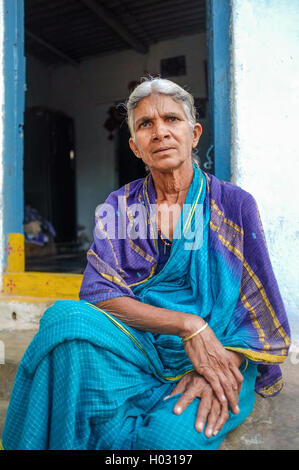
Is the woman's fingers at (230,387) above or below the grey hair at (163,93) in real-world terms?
below

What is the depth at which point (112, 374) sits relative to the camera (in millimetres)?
1236

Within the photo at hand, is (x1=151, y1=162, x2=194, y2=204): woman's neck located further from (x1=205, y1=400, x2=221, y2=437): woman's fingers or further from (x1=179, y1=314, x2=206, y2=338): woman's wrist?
(x1=205, y1=400, x2=221, y2=437): woman's fingers

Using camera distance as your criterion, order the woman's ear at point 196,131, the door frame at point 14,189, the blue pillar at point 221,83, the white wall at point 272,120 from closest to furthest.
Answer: the woman's ear at point 196,131, the white wall at point 272,120, the blue pillar at point 221,83, the door frame at point 14,189

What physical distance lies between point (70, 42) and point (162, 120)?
5792mm

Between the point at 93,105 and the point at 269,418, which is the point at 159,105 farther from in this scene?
the point at 93,105

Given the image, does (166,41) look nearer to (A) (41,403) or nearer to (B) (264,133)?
(B) (264,133)

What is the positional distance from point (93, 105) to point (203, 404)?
7078mm

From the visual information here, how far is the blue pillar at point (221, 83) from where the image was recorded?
7.43ft

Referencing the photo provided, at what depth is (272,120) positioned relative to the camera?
215 centimetres

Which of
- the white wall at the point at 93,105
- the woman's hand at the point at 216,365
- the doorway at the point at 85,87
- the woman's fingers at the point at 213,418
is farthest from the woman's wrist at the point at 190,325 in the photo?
the white wall at the point at 93,105

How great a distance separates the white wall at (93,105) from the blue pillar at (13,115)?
4192mm

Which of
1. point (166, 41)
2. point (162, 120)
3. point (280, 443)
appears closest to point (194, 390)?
point (280, 443)

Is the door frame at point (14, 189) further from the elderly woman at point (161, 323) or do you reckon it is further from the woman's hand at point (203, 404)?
the woman's hand at point (203, 404)

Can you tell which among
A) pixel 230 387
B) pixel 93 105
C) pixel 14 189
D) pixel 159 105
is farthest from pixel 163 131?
pixel 93 105
